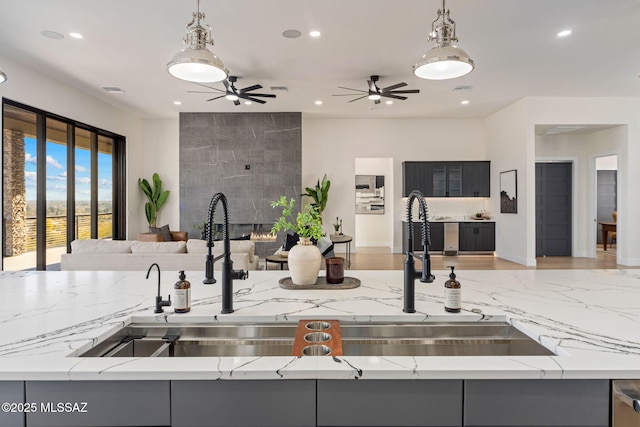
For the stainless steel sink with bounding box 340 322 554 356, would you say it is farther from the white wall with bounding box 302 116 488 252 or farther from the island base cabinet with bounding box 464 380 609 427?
the white wall with bounding box 302 116 488 252

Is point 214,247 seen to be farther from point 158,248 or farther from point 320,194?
point 320,194

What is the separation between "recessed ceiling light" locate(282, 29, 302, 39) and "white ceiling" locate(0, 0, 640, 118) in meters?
0.07

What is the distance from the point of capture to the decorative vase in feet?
5.64

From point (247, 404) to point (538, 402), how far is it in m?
0.75

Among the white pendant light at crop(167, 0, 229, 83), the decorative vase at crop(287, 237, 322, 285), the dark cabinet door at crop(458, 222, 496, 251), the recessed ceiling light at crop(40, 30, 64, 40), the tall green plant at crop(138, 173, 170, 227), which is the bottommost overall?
the dark cabinet door at crop(458, 222, 496, 251)

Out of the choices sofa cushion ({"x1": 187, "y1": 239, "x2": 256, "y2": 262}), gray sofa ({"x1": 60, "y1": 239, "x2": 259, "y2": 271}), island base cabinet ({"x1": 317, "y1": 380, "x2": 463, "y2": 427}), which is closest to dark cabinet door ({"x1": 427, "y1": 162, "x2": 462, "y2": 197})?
sofa cushion ({"x1": 187, "y1": 239, "x2": 256, "y2": 262})

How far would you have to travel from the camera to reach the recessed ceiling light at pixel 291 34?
3910 millimetres

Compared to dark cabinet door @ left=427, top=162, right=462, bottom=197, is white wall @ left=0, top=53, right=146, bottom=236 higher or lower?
higher

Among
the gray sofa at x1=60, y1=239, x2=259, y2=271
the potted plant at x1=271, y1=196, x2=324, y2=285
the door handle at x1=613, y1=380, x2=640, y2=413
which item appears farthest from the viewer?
the gray sofa at x1=60, y1=239, x2=259, y2=271

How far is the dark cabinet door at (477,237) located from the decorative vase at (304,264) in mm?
6757

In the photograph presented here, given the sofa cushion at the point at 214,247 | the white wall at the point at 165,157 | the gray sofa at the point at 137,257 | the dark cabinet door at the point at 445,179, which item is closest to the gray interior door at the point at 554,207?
the dark cabinet door at the point at 445,179

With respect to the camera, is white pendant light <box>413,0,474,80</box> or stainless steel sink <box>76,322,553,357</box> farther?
white pendant light <box>413,0,474,80</box>

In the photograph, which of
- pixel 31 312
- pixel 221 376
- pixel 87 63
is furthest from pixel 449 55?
pixel 87 63

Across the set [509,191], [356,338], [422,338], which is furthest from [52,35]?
[509,191]
